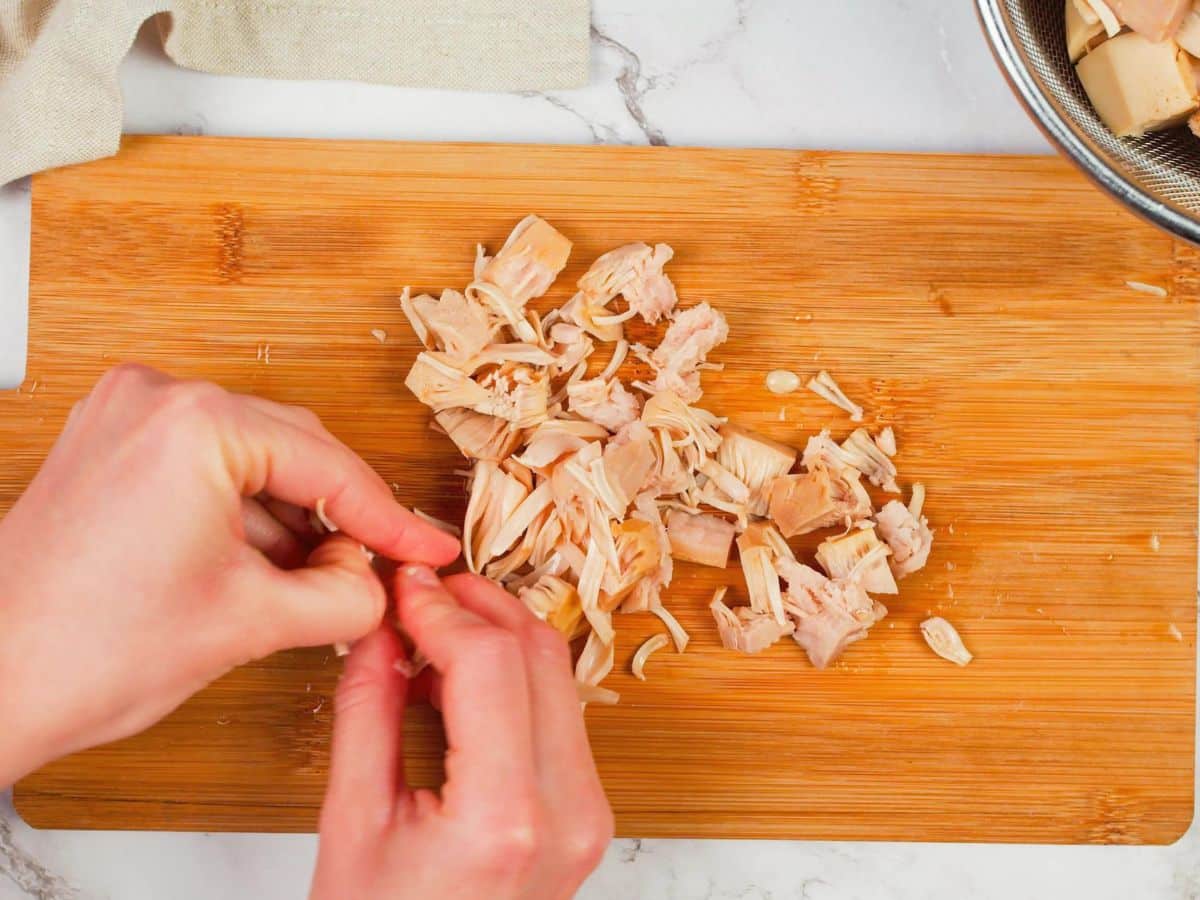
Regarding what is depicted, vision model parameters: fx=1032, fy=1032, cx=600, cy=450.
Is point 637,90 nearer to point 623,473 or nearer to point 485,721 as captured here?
point 623,473

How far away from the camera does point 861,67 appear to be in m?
1.57

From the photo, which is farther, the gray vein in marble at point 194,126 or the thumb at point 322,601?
the gray vein in marble at point 194,126

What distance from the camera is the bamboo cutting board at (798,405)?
147 cm

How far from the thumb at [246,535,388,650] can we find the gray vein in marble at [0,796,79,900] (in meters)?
0.72

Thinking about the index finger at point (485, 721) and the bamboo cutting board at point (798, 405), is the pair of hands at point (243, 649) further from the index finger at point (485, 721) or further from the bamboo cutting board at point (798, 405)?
the bamboo cutting board at point (798, 405)

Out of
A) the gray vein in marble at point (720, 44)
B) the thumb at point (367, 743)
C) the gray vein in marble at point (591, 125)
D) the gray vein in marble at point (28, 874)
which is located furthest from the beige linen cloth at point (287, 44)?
the gray vein in marble at point (28, 874)

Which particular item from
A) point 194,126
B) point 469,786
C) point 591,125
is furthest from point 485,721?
point 194,126

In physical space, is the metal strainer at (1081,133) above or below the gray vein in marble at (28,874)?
above

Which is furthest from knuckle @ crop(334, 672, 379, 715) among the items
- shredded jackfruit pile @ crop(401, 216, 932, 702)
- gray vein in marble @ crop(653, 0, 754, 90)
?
gray vein in marble @ crop(653, 0, 754, 90)

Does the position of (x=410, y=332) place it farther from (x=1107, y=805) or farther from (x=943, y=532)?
(x=1107, y=805)

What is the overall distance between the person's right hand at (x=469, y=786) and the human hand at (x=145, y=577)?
11cm

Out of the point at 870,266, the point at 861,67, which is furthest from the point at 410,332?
the point at 861,67

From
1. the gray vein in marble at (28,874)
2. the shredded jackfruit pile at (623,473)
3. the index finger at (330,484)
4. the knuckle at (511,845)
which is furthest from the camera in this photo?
the gray vein in marble at (28,874)

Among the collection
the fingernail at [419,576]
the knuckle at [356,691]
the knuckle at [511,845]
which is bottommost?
the knuckle at [511,845]
